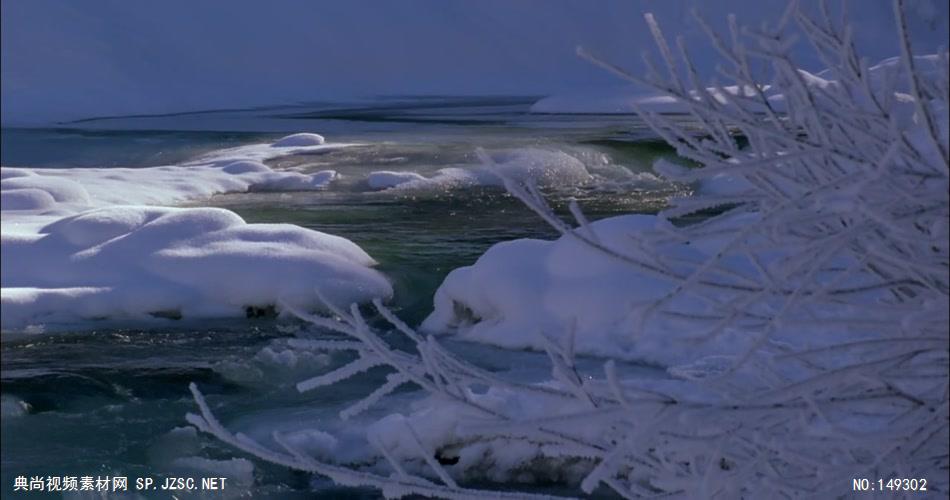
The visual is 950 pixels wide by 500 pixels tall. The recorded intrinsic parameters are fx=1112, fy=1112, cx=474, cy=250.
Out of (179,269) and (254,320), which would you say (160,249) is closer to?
(179,269)

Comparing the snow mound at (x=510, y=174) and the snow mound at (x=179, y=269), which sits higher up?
the snow mound at (x=510, y=174)

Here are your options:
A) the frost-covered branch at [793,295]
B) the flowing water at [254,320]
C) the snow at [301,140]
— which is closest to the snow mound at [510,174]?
the flowing water at [254,320]

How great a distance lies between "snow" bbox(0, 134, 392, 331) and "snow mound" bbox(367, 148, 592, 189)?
0.25 m

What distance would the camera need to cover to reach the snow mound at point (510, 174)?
375cm

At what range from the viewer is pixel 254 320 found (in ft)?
11.5

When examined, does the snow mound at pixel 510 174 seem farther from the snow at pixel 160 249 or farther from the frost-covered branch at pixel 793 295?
the frost-covered branch at pixel 793 295

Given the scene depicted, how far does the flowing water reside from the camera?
3.32 meters

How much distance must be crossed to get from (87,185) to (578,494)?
5.63 feet

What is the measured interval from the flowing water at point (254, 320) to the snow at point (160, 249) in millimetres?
54

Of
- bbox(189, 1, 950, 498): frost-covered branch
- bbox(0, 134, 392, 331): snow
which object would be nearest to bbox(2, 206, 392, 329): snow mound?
bbox(0, 134, 392, 331): snow

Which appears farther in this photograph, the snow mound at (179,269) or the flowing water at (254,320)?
the flowing water at (254,320)

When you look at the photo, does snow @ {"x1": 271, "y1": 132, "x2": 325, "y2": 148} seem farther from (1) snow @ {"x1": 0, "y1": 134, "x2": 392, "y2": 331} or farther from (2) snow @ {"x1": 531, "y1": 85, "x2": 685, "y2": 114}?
(2) snow @ {"x1": 531, "y1": 85, "x2": 685, "y2": 114}

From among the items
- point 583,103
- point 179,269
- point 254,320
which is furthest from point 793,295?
point 583,103

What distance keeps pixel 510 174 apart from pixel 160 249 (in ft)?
3.74
